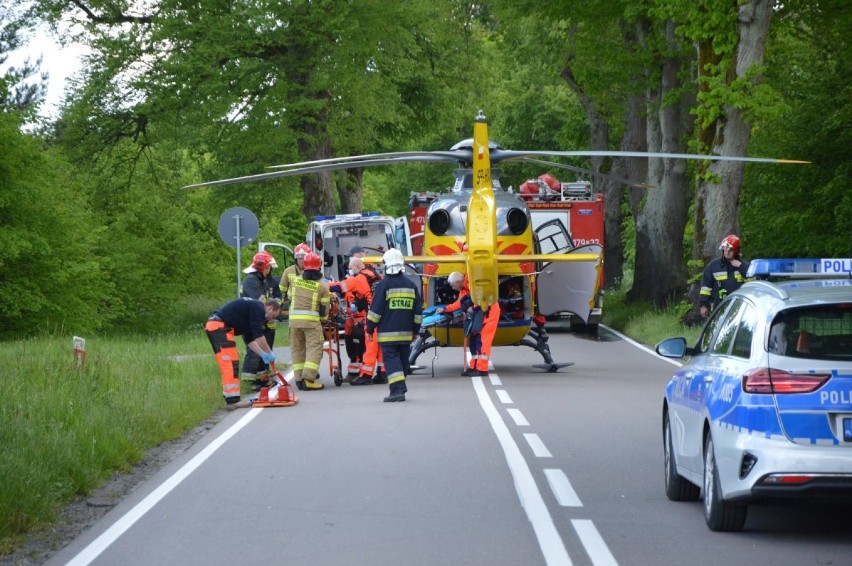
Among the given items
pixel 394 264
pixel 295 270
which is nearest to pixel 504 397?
pixel 394 264

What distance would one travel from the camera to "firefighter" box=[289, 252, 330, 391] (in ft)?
62.2

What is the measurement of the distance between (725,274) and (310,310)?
543 cm

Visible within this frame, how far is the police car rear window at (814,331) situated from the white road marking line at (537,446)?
4.42 metres

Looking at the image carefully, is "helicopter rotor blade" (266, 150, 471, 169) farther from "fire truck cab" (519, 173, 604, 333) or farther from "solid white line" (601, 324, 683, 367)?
"fire truck cab" (519, 173, 604, 333)

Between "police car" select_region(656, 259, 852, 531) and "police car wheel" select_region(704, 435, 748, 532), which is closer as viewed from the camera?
"police car" select_region(656, 259, 852, 531)

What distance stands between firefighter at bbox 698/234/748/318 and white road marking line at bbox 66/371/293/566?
7.24m

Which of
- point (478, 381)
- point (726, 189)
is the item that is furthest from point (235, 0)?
point (478, 381)

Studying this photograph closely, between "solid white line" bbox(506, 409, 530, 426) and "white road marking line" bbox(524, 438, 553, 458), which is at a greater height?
"white road marking line" bbox(524, 438, 553, 458)

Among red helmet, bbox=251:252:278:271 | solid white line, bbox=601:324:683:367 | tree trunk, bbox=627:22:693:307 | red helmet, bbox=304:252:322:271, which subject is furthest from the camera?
tree trunk, bbox=627:22:693:307

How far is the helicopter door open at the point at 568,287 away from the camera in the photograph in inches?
1058

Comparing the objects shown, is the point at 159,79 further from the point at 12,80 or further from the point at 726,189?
the point at 726,189

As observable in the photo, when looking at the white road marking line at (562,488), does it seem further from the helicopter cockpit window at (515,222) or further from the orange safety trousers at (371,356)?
the helicopter cockpit window at (515,222)

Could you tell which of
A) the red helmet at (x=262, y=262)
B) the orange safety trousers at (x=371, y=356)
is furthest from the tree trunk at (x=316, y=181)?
the orange safety trousers at (x=371, y=356)

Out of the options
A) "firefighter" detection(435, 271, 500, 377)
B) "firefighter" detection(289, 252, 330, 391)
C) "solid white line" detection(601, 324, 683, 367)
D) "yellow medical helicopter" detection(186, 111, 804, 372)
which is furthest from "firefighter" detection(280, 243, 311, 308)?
"solid white line" detection(601, 324, 683, 367)
